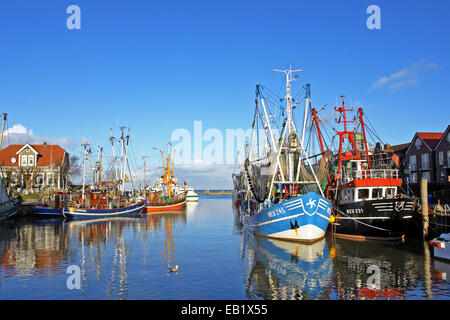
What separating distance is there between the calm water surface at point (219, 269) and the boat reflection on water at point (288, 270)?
5 cm

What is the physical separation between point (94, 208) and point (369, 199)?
53055 mm

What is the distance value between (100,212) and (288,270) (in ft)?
169

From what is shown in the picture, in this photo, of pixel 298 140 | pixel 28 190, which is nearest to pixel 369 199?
pixel 298 140

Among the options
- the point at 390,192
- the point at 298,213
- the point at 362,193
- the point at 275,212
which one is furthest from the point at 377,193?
the point at 275,212

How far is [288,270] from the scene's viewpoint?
23734 millimetres

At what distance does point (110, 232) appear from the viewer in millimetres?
46250

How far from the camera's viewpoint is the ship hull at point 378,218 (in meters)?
33.5

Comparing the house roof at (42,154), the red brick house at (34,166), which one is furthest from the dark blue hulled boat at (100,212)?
the house roof at (42,154)

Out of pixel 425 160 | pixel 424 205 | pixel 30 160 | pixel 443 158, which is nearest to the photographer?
pixel 424 205

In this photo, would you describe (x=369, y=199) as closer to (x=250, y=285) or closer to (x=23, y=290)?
(x=250, y=285)

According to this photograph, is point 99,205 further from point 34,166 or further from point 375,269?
point 375,269

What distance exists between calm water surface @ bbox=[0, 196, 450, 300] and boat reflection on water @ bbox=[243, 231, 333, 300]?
0.05 meters

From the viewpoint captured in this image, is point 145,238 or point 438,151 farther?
point 438,151

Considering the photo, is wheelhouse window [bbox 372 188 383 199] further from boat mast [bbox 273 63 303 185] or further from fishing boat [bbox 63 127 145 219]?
fishing boat [bbox 63 127 145 219]
